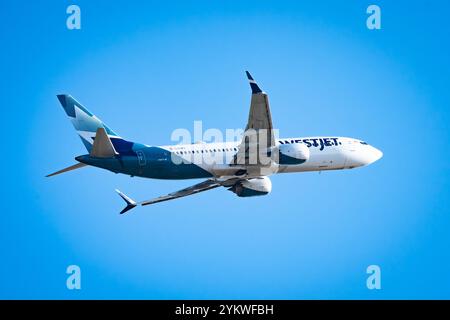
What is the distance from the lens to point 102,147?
197 feet

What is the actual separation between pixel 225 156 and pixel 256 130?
5.67 meters

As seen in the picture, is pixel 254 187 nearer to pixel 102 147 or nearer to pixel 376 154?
pixel 376 154

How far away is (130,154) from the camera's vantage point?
206 feet

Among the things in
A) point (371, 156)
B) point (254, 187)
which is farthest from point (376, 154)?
point (254, 187)

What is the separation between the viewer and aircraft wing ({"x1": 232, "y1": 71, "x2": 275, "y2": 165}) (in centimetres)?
5888

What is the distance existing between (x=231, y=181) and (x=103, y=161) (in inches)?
471

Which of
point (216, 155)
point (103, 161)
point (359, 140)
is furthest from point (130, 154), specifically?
point (359, 140)

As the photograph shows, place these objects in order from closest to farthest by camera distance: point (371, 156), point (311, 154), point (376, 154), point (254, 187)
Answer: point (311, 154) < point (254, 187) < point (371, 156) < point (376, 154)

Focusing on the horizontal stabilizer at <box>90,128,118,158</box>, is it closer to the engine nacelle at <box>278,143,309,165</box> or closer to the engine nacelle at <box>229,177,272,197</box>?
the engine nacelle at <box>278,143,309,165</box>

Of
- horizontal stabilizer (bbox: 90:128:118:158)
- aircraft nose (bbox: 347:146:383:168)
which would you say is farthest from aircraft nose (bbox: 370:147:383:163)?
horizontal stabilizer (bbox: 90:128:118:158)

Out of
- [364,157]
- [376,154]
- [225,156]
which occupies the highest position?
[376,154]

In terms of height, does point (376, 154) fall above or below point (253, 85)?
below
